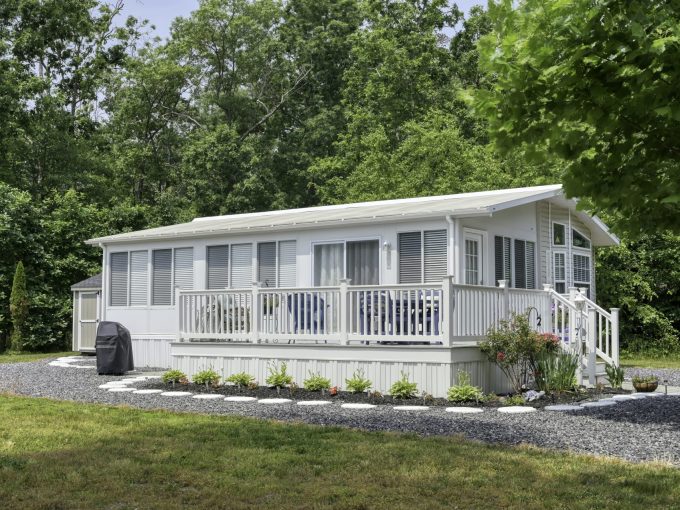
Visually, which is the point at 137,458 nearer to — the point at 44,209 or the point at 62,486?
the point at 62,486

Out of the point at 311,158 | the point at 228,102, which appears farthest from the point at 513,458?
the point at 228,102

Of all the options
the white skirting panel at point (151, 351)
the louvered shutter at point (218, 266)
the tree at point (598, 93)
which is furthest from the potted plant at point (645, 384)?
the white skirting panel at point (151, 351)

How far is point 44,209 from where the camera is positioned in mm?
25453

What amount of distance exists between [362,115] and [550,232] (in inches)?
626

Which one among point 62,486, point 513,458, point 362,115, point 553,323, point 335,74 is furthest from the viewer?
point 335,74

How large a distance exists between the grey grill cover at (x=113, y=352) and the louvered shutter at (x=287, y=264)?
10.7 feet

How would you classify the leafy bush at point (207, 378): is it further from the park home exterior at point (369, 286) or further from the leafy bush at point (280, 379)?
the leafy bush at point (280, 379)

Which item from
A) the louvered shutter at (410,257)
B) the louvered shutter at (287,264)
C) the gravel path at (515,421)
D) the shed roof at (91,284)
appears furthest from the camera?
the shed roof at (91,284)

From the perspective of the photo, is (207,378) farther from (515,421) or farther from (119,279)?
(119,279)

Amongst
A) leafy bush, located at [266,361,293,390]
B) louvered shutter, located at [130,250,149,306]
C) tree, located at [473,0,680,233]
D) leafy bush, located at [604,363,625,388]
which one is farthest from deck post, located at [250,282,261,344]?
tree, located at [473,0,680,233]

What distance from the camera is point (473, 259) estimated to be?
13.6m

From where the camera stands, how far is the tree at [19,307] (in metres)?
21.5

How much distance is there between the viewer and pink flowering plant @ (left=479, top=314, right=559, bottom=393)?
36.8 feet

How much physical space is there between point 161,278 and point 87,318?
486 centimetres
